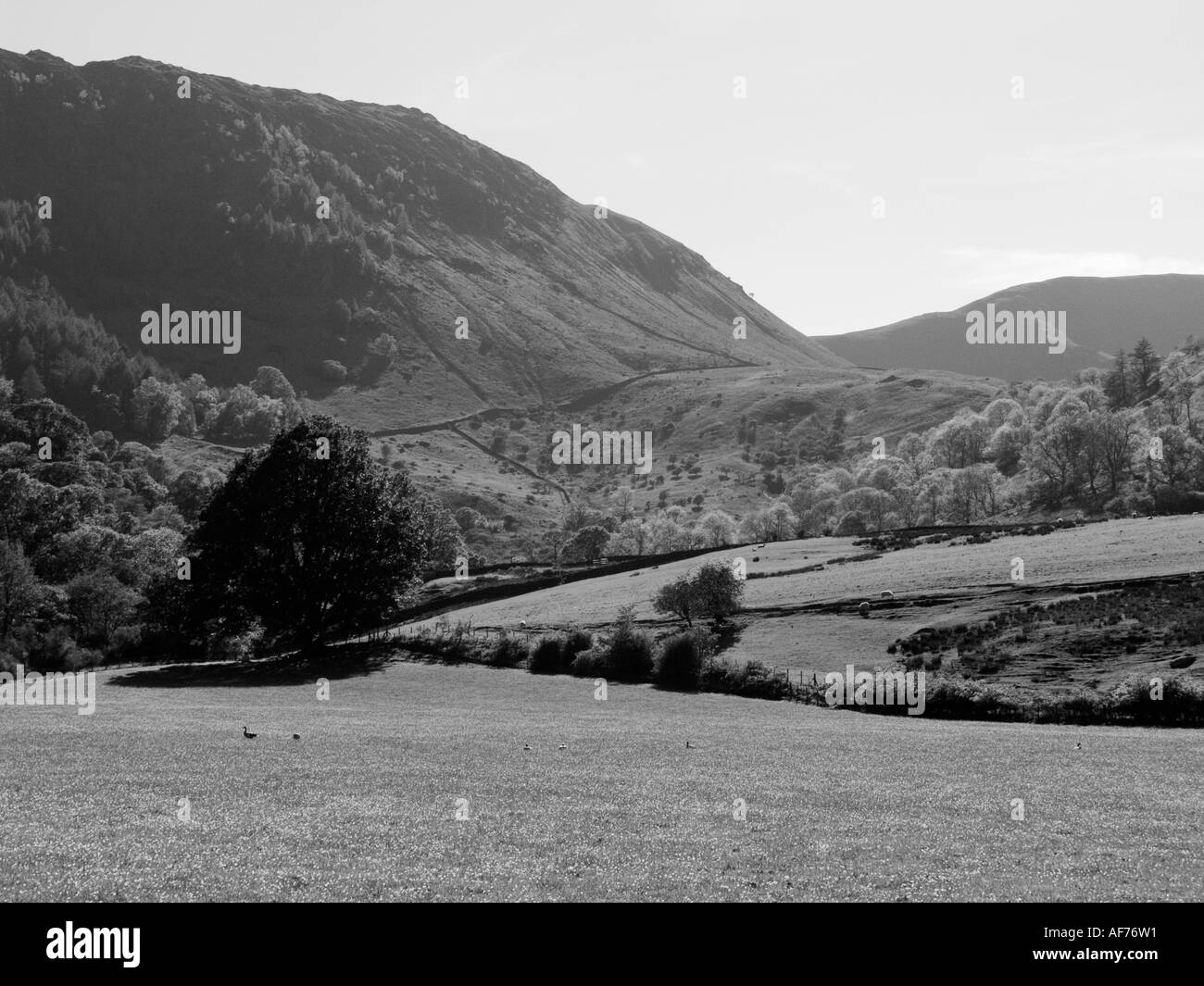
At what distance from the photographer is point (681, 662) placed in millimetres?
73938

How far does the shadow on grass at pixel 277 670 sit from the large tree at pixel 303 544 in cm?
249

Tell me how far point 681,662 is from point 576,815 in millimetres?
53306

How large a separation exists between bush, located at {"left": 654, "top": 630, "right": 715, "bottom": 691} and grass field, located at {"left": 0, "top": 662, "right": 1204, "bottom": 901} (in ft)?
100

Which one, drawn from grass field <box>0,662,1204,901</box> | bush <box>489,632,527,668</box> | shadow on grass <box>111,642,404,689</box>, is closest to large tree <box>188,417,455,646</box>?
shadow on grass <box>111,642,404,689</box>

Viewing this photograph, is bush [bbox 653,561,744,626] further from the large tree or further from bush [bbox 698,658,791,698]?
the large tree

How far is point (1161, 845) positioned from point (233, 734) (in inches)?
1108

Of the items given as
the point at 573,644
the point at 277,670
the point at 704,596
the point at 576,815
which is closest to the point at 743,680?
the point at 573,644

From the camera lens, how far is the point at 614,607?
103125 mm

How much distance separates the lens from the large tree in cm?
8319

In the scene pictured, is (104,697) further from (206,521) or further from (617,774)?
(617,774)

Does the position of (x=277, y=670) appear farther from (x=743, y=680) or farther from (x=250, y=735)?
(x=250, y=735)

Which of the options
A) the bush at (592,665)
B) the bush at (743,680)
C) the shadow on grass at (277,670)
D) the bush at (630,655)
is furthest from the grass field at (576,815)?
the bush at (592,665)

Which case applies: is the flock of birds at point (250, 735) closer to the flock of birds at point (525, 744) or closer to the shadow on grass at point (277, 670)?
the flock of birds at point (525, 744)

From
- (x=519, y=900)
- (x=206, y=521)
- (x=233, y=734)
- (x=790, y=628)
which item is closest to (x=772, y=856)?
(x=519, y=900)
